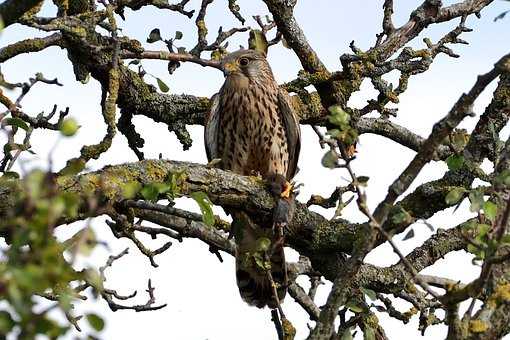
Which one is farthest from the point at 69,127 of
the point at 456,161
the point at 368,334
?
the point at 368,334

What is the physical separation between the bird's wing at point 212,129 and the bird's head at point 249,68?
1.34ft

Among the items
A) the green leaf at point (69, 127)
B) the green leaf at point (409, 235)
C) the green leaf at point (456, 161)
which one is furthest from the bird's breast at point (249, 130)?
the green leaf at point (69, 127)

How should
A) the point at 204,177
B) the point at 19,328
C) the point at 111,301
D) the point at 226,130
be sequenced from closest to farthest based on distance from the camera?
the point at 19,328 < the point at 204,177 < the point at 111,301 < the point at 226,130

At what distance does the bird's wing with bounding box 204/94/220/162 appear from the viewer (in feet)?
23.5

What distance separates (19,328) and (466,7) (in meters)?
5.36

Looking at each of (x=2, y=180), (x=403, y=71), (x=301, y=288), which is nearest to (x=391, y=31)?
(x=403, y=71)

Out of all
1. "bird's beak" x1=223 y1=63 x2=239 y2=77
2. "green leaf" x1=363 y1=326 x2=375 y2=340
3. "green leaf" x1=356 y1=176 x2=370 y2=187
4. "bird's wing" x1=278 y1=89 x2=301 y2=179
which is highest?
"bird's beak" x1=223 y1=63 x2=239 y2=77

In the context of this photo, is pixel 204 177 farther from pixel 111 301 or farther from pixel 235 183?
pixel 111 301

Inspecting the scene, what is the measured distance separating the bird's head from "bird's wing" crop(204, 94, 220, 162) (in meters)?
0.41

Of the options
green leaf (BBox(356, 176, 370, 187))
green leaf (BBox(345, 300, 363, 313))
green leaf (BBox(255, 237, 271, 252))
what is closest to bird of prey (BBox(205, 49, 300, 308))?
green leaf (BBox(345, 300, 363, 313))

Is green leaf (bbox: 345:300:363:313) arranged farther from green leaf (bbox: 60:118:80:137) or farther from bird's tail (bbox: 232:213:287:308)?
green leaf (bbox: 60:118:80:137)

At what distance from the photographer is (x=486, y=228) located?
13.0 feet

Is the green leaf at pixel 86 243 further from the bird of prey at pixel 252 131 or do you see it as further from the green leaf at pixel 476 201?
the bird of prey at pixel 252 131

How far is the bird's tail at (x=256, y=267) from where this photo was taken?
5.54 meters
